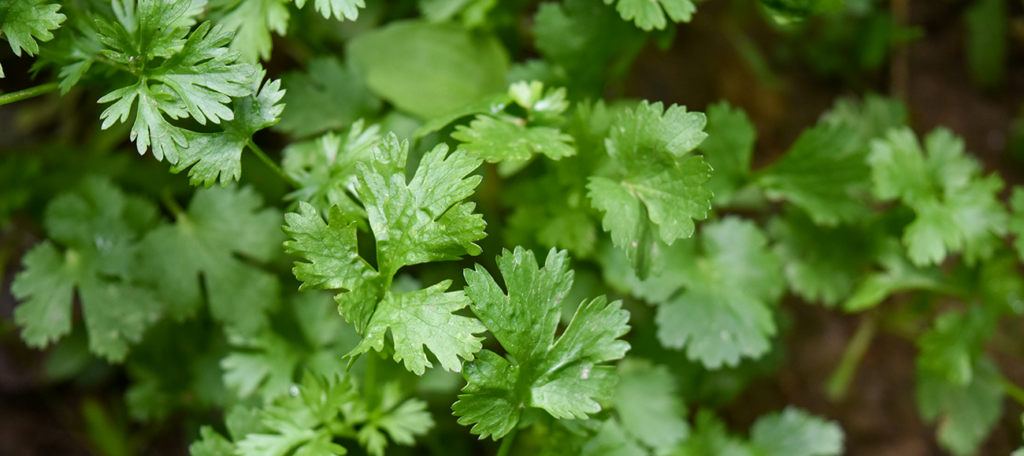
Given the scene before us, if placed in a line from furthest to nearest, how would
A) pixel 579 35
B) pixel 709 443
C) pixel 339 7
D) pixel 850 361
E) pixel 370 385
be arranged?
pixel 850 361 < pixel 709 443 < pixel 579 35 < pixel 370 385 < pixel 339 7

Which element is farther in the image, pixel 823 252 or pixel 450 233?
pixel 823 252

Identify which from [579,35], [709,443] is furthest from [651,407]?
[579,35]

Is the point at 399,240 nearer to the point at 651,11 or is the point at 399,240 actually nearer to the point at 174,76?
the point at 174,76

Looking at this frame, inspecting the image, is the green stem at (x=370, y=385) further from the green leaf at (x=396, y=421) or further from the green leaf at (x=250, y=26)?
the green leaf at (x=250, y=26)

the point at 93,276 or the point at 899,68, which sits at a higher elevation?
the point at 93,276

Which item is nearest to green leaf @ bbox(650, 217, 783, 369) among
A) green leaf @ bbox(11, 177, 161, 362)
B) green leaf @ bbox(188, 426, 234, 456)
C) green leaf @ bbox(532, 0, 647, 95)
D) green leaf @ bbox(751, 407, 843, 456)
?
green leaf @ bbox(751, 407, 843, 456)

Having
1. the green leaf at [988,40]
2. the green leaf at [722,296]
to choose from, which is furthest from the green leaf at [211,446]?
the green leaf at [988,40]

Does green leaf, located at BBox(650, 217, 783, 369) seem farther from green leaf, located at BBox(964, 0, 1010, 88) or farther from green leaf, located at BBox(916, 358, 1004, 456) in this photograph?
green leaf, located at BBox(964, 0, 1010, 88)
